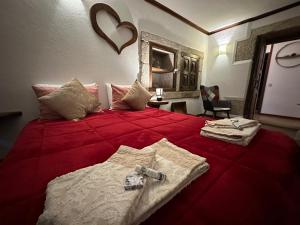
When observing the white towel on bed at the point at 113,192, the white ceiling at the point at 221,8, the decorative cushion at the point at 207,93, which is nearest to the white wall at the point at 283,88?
the white ceiling at the point at 221,8

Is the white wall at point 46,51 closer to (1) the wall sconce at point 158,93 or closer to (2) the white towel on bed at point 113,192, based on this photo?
(1) the wall sconce at point 158,93

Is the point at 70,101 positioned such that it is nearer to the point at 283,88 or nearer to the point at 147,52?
the point at 147,52

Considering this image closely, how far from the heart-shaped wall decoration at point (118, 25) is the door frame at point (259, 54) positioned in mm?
2826

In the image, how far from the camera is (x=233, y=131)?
1.00 metres

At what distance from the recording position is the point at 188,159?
67 centimetres

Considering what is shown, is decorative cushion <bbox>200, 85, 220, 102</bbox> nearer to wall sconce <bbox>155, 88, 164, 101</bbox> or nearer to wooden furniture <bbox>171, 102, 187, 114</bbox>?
wooden furniture <bbox>171, 102, 187, 114</bbox>

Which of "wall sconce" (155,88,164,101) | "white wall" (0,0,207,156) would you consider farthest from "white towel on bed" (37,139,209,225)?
"wall sconce" (155,88,164,101)

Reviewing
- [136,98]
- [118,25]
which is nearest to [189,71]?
[118,25]

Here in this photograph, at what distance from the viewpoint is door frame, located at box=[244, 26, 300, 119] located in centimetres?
289

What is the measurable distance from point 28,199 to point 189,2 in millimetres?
3546

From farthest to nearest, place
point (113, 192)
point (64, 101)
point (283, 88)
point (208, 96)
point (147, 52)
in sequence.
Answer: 1. point (283, 88)
2. point (208, 96)
3. point (147, 52)
4. point (64, 101)
5. point (113, 192)

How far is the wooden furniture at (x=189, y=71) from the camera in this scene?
3648 millimetres

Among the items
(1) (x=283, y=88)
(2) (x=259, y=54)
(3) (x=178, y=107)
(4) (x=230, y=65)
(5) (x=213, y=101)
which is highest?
(2) (x=259, y=54)

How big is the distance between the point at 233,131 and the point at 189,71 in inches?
124
